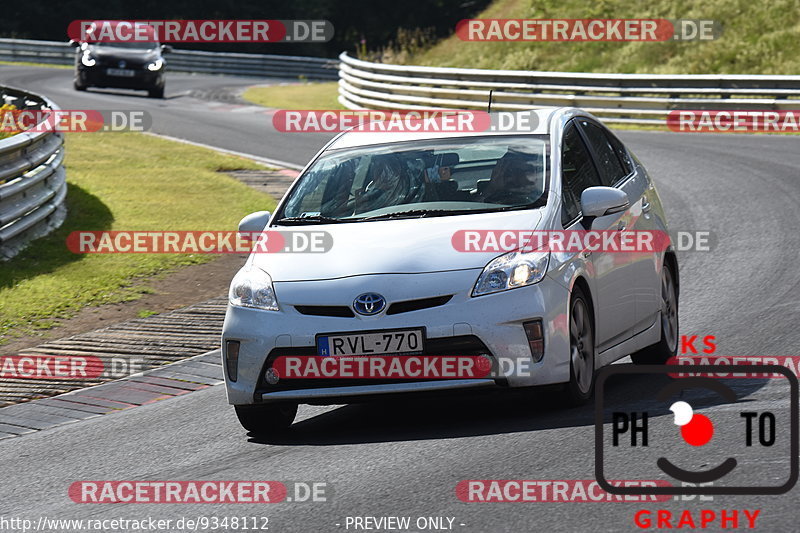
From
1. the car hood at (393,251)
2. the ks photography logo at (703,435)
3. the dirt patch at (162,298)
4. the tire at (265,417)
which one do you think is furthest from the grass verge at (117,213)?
the ks photography logo at (703,435)

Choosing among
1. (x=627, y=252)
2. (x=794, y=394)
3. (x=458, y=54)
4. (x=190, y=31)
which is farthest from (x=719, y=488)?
(x=190, y=31)

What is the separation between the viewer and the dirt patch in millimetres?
10836

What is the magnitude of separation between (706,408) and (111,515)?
300 centimetres

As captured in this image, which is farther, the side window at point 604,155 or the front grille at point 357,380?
the side window at point 604,155

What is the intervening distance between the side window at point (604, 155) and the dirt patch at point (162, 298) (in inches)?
171

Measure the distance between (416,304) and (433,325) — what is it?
0.16m

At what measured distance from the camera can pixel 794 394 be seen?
22.0 feet

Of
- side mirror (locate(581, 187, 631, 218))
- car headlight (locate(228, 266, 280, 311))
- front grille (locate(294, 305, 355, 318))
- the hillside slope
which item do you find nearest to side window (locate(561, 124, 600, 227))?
side mirror (locate(581, 187, 631, 218))

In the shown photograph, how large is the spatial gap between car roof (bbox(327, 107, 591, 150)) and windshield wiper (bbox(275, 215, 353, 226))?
78 centimetres

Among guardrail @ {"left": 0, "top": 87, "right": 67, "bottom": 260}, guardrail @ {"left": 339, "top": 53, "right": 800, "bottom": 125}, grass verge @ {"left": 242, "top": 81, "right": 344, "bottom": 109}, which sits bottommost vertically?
grass verge @ {"left": 242, "top": 81, "right": 344, "bottom": 109}

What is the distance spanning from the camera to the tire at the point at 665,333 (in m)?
8.73

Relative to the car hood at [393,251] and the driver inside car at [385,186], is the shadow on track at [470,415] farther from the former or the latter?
the driver inside car at [385,186]

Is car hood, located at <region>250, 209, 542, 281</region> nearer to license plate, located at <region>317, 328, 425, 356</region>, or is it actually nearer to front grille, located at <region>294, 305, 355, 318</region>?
front grille, located at <region>294, 305, 355, 318</region>

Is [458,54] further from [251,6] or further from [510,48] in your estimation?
[251,6]
